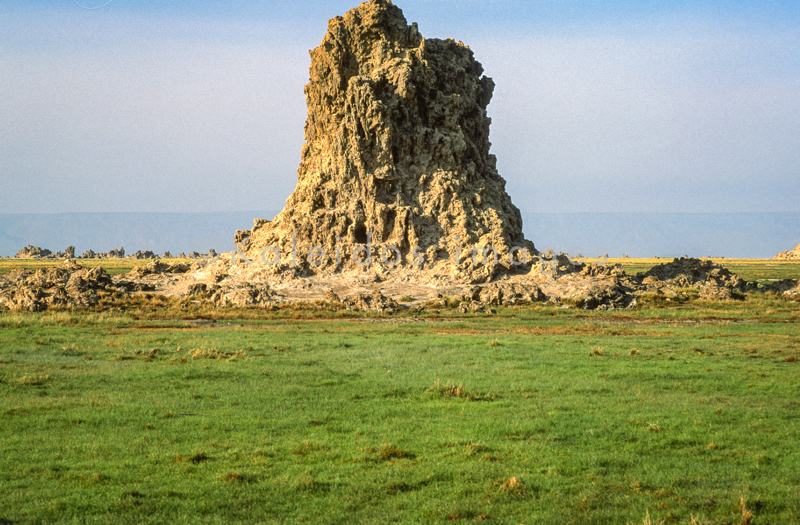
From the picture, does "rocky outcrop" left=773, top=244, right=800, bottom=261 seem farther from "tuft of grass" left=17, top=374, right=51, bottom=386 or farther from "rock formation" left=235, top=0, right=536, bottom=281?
"tuft of grass" left=17, top=374, right=51, bottom=386

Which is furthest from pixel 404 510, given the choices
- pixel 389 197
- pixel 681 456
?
pixel 389 197

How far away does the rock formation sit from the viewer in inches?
1773

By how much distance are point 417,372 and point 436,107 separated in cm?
3096

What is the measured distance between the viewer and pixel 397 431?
13.0 metres

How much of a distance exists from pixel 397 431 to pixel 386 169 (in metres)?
33.7

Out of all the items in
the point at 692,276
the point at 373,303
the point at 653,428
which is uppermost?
the point at 692,276

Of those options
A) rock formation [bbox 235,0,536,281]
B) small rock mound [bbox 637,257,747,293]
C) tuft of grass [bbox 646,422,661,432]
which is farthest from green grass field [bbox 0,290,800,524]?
small rock mound [bbox 637,257,747,293]

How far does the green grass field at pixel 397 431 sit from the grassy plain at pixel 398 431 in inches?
2.1

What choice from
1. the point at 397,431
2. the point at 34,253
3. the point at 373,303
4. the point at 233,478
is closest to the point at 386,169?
the point at 373,303

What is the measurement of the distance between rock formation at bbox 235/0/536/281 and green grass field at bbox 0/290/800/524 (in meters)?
20.0

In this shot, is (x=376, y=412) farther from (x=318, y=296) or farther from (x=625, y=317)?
(x=318, y=296)

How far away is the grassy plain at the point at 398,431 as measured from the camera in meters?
9.15

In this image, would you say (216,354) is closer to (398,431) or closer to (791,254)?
(398,431)

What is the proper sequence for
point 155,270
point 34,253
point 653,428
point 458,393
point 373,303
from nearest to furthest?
point 653,428 < point 458,393 < point 373,303 < point 155,270 < point 34,253
